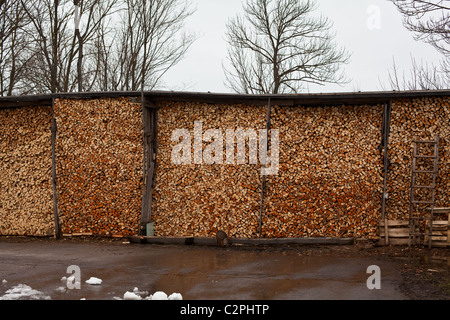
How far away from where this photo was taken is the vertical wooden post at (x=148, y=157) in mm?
11656

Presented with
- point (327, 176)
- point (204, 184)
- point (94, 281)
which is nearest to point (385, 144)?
point (327, 176)

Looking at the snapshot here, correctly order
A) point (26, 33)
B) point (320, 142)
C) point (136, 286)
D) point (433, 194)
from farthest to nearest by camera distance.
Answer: point (26, 33), point (320, 142), point (433, 194), point (136, 286)

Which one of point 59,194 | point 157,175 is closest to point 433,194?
point 157,175

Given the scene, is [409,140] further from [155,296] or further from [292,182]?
[155,296]

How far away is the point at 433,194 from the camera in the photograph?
10.5m

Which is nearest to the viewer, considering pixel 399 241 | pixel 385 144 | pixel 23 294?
pixel 23 294

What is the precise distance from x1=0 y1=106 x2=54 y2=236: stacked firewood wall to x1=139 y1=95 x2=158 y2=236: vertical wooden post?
2509mm

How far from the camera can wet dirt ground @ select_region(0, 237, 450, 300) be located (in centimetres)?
654

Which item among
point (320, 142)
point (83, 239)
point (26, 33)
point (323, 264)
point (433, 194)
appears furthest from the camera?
point (26, 33)

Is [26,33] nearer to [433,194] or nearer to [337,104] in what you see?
[337,104]

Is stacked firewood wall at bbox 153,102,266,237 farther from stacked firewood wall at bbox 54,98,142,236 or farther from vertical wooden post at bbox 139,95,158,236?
stacked firewood wall at bbox 54,98,142,236

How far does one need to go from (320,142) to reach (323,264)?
3441mm

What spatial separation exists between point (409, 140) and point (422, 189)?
1076 millimetres

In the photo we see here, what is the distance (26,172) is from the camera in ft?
41.7
